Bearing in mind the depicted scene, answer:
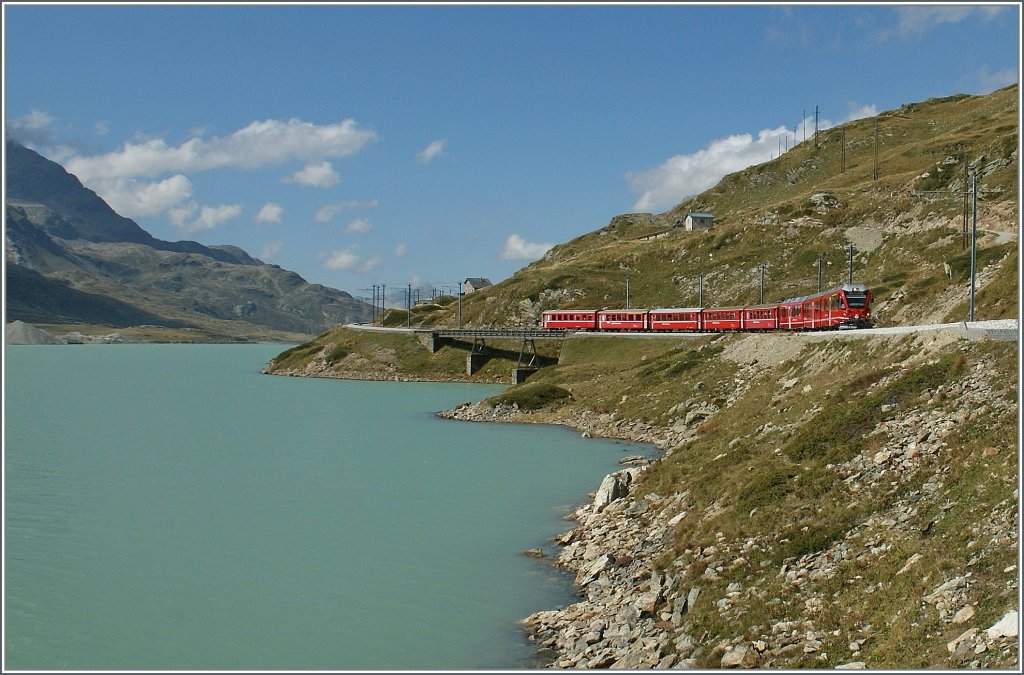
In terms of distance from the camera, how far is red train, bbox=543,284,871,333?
67.1 meters

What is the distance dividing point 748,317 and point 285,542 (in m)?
67.6

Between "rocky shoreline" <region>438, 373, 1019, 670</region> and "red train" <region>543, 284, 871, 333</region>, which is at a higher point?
"red train" <region>543, 284, 871, 333</region>

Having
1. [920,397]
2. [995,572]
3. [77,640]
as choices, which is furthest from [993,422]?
[77,640]

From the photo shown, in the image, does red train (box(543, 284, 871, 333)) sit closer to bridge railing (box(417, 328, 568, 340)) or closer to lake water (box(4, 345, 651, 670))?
bridge railing (box(417, 328, 568, 340))

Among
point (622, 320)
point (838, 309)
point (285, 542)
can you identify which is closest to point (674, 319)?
point (622, 320)

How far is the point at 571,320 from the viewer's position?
132500 millimetres

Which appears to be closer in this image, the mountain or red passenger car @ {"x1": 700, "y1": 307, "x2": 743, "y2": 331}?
red passenger car @ {"x1": 700, "y1": 307, "x2": 743, "y2": 331}

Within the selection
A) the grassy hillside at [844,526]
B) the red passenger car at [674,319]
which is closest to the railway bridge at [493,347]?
the red passenger car at [674,319]

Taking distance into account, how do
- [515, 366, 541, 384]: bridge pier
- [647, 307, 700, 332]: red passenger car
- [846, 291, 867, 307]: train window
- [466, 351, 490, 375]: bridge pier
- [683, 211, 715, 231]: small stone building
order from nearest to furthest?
[846, 291, 867, 307]: train window, [647, 307, 700, 332]: red passenger car, [515, 366, 541, 384]: bridge pier, [466, 351, 490, 375]: bridge pier, [683, 211, 715, 231]: small stone building

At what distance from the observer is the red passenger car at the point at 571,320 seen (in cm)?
12850

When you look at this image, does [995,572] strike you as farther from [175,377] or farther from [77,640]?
[175,377]

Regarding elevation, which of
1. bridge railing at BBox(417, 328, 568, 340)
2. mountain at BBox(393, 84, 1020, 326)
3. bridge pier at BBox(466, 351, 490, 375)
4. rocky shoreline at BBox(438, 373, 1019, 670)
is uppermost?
mountain at BBox(393, 84, 1020, 326)

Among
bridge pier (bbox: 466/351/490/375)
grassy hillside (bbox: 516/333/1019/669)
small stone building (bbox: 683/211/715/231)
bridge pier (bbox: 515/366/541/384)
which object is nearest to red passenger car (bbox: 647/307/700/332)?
bridge pier (bbox: 515/366/541/384)

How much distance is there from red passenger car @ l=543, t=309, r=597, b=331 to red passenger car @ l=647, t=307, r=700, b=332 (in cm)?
1324
